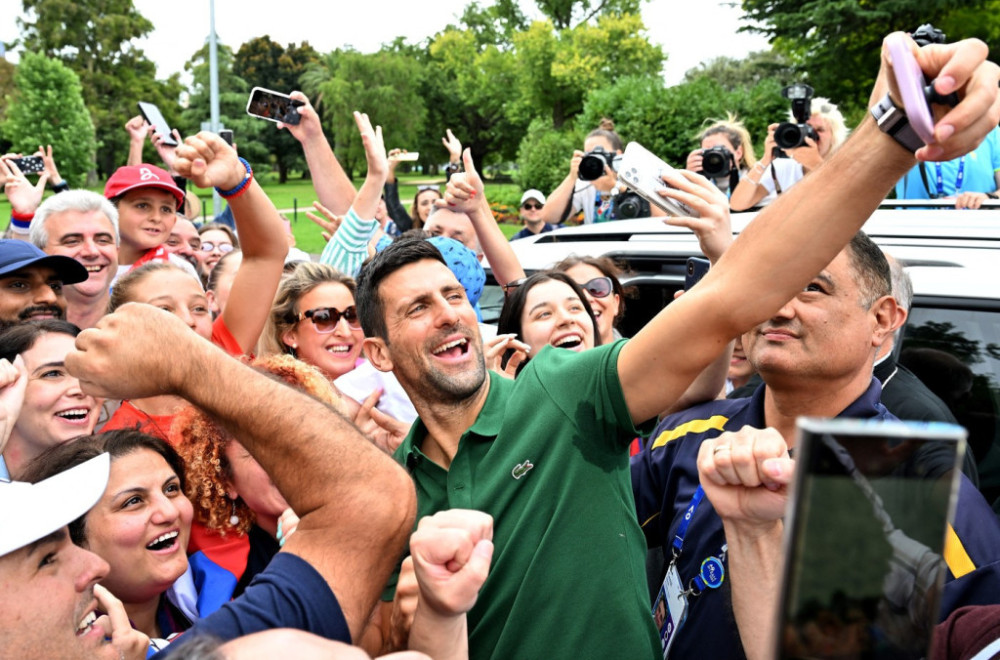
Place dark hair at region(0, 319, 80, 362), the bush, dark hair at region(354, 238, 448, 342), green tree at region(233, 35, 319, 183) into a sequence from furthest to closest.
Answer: green tree at region(233, 35, 319, 183) → the bush → dark hair at region(0, 319, 80, 362) → dark hair at region(354, 238, 448, 342)

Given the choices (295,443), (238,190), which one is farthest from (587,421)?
(238,190)

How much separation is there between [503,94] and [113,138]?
25.2 metres

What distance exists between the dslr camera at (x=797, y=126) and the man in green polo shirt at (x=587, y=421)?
4.07 m

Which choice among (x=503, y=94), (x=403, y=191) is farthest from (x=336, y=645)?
(x=503, y=94)

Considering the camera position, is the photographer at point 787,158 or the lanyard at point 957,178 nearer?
the lanyard at point 957,178

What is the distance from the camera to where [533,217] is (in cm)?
901

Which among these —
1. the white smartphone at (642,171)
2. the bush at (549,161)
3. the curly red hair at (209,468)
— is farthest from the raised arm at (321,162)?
the bush at (549,161)

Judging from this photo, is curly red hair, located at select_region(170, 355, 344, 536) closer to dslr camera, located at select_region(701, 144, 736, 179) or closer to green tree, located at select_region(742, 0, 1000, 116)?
dslr camera, located at select_region(701, 144, 736, 179)

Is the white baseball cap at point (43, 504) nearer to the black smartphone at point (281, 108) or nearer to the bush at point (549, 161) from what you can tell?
the black smartphone at point (281, 108)

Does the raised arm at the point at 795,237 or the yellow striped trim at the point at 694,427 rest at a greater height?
the raised arm at the point at 795,237

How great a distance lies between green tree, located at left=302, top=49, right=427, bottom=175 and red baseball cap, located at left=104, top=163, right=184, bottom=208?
5061 cm

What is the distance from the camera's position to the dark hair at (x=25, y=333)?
3.10 m

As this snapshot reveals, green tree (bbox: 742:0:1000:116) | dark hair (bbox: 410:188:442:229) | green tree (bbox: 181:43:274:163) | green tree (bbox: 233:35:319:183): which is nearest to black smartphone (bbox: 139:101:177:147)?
dark hair (bbox: 410:188:442:229)

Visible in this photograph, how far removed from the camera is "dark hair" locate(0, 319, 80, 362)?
3.10 meters
